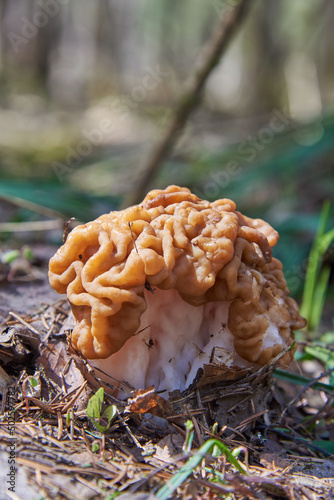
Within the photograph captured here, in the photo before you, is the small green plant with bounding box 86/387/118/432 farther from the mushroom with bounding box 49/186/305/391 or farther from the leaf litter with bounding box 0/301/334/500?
the mushroom with bounding box 49/186/305/391

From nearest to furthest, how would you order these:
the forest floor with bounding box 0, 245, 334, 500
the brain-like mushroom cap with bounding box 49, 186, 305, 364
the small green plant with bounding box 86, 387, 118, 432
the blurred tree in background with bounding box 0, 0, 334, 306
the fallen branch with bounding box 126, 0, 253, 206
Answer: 1. the forest floor with bounding box 0, 245, 334, 500
2. the small green plant with bounding box 86, 387, 118, 432
3. the brain-like mushroom cap with bounding box 49, 186, 305, 364
4. the fallen branch with bounding box 126, 0, 253, 206
5. the blurred tree in background with bounding box 0, 0, 334, 306

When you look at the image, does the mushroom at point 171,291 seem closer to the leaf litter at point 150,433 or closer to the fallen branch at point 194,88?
the leaf litter at point 150,433

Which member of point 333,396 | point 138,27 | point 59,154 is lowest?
point 333,396

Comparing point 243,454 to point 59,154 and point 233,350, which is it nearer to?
point 233,350

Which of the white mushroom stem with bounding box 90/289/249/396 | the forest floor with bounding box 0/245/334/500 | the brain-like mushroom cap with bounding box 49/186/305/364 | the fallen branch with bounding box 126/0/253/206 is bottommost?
the forest floor with bounding box 0/245/334/500

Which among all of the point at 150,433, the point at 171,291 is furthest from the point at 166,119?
the point at 150,433

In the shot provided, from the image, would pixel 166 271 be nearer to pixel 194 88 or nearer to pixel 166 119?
pixel 194 88

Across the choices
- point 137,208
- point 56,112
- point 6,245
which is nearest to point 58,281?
point 137,208

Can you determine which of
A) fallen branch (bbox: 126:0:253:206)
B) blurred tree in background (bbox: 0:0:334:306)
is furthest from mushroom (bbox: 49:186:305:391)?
fallen branch (bbox: 126:0:253:206)
